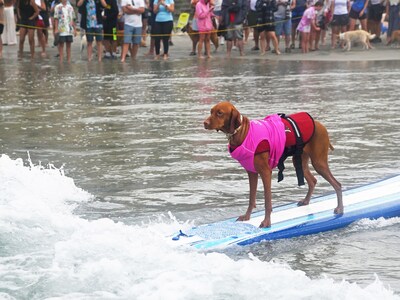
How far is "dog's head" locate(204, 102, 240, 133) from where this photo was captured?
7.13 metres

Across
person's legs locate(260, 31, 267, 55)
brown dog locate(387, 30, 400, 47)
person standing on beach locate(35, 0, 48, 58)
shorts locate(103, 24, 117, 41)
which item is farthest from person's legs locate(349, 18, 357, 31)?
person standing on beach locate(35, 0, 48, 58)

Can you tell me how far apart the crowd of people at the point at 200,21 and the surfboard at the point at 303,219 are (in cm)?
1558

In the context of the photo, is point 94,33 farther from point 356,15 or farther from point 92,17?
point 356,15

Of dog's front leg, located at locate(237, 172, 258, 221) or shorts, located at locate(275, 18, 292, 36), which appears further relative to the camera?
shorts, located at locate(275, 18, 292, 36)

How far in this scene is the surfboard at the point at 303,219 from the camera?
7.17 m

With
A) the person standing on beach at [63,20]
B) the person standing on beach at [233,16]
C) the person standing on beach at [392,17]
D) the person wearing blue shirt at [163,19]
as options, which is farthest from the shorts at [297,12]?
the person standing on beach at [63,20]

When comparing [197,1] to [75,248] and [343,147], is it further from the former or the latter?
[75,248]

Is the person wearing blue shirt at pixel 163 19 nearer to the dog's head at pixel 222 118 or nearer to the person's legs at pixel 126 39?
the person's legs at pixel 126 39

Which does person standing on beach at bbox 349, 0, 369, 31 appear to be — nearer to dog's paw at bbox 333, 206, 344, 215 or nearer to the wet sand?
the wet sand

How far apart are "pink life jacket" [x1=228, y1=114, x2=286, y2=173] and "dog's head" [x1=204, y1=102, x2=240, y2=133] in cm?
16

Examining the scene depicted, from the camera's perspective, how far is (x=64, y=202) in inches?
347

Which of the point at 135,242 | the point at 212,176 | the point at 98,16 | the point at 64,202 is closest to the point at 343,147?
the point at 212,176

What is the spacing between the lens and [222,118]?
714 centimetres

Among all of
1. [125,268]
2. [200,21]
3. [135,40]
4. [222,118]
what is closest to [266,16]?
[200,21]
